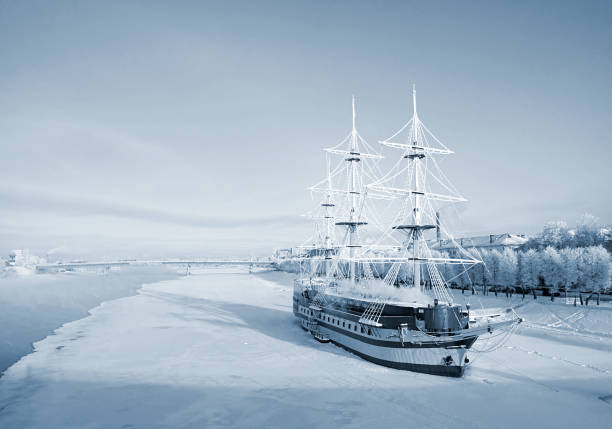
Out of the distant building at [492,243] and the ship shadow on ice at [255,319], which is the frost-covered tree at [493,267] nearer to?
the distant building at [492,243]

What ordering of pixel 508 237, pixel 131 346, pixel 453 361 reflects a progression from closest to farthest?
pixel 453 361 → pixel 131 346 → pixel 508 237

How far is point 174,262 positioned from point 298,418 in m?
181

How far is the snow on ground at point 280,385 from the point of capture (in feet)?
67.0

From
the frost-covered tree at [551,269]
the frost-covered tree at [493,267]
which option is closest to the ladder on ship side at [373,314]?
the frost-covered tree at [551,269]

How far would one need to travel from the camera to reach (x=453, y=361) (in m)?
27.4

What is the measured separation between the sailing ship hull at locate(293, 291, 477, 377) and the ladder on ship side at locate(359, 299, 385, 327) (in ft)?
2.59

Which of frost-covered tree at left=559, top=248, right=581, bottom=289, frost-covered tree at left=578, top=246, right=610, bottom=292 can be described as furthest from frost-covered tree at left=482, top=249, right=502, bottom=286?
frost-covered tree at left=578, top=246, right=610, bottom=292

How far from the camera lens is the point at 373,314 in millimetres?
31875

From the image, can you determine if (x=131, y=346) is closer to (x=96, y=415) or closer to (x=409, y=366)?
(x=96, y=415)

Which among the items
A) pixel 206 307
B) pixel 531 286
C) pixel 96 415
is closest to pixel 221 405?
pixel 96 415

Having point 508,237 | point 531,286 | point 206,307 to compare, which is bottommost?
point 206,307

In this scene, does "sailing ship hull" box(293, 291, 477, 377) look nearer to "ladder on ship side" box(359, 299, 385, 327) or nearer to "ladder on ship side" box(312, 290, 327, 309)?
"ladder on ship side" box(359, 299, 385, 327)

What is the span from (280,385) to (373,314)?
35.1 feet

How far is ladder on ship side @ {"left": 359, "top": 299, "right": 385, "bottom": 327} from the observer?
3067 centimetres
